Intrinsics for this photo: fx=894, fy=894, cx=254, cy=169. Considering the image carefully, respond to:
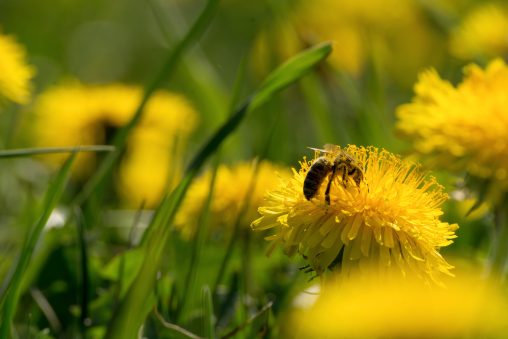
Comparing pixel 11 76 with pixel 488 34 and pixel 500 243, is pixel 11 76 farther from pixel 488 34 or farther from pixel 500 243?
pixel 488 34

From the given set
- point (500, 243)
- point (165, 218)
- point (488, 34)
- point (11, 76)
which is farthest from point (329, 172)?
point (488, 34)

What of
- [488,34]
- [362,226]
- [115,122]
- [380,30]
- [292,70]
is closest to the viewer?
[362,226]

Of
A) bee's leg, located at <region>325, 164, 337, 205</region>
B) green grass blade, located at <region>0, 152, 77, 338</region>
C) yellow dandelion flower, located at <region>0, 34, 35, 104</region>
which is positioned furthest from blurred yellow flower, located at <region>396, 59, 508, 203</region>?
yellow dandelion flower, located at <region>0, 34, 35, 104</region>

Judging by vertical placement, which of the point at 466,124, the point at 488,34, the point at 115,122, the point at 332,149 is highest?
the point at 488,34

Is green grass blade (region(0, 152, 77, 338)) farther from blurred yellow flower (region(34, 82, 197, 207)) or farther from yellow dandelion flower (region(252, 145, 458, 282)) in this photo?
blurred yellow flower (region(34, 82, 197, 207))

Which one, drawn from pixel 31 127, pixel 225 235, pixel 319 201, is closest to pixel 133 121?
pixel 225 235

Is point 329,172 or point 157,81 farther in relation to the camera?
point 157,81

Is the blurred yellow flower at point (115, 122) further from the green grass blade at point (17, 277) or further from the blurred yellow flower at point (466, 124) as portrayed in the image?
the green grass blade at point (17, 277)

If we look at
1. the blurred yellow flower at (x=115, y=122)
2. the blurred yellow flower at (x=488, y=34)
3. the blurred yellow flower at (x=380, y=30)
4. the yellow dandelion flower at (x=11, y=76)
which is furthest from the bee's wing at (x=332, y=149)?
the blurred yellow flower at (x=380, y=30)
